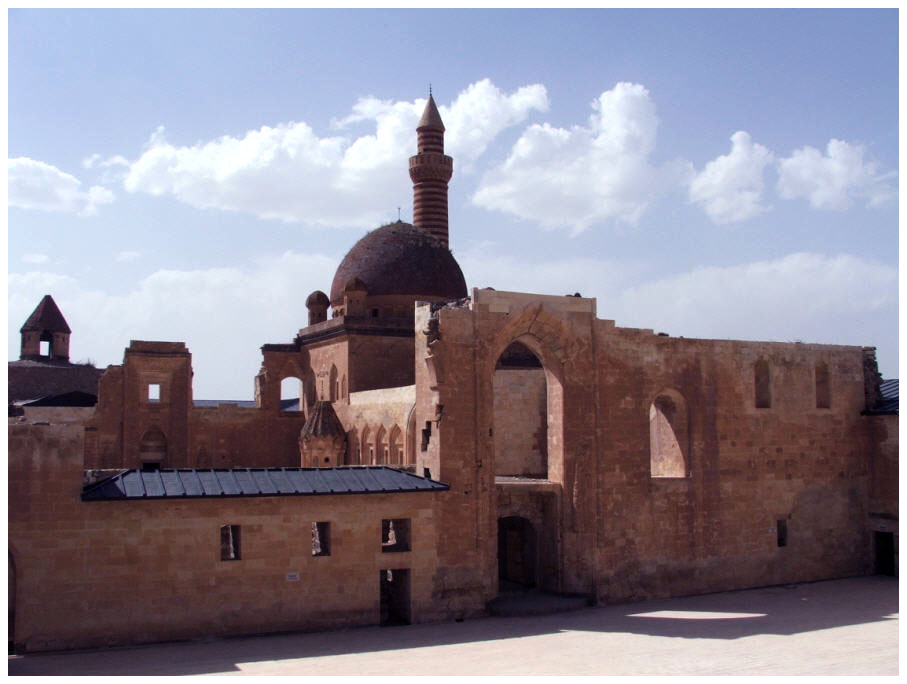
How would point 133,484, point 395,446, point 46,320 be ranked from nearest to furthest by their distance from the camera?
1. point 133,484
2. point 395,446
3. point 46,320

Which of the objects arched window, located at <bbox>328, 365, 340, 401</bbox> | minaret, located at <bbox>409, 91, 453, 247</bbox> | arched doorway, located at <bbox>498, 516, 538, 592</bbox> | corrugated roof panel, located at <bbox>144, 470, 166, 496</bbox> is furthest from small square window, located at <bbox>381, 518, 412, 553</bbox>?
minaret, located at <bbox>409, 91, 453, 247</bbox>

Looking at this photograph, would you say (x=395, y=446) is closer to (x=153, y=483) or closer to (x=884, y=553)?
(x=153, y=483)

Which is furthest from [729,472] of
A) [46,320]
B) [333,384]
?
[46,320]

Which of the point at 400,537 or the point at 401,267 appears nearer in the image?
the point at 400,537

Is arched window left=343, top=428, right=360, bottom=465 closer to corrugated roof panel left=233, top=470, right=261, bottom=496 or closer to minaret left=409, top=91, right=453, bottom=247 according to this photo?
minaret left=409, top=91, right=453, bottom=247

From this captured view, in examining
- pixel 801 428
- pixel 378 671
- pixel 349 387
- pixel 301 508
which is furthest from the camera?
pixel 349 387

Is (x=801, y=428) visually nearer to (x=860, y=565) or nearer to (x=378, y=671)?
(x=860, y=565)

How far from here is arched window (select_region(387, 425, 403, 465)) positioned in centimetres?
2718

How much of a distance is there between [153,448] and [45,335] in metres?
16.2

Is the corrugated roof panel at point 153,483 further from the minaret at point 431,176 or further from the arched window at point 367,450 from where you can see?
the minaret at point 431,176

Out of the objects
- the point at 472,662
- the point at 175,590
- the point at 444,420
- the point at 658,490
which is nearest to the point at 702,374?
the point at 658,490

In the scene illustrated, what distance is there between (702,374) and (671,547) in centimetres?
406

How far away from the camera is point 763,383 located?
2327cm

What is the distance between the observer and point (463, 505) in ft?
62.1
